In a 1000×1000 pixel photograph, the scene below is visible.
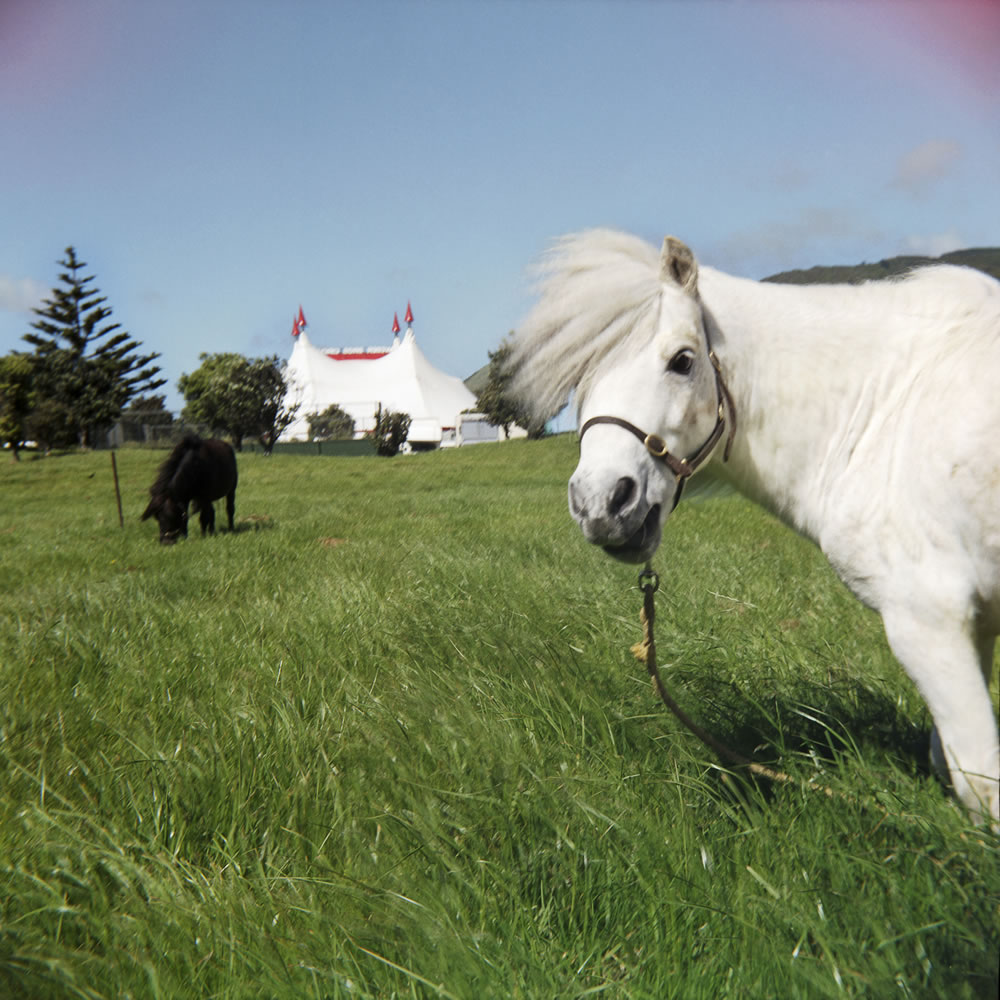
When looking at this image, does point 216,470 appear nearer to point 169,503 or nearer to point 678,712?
point 169,503

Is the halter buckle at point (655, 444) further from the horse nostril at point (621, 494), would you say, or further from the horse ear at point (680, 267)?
the horse ear at point (680, 267)

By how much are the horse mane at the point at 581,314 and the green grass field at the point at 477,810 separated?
0.70 m

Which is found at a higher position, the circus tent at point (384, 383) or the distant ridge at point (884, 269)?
the circus tent at point (384, 383)

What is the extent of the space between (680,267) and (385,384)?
3396 inches

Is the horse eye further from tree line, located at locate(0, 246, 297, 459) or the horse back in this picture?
tree line, located at locate(0, 246, 297, 459)

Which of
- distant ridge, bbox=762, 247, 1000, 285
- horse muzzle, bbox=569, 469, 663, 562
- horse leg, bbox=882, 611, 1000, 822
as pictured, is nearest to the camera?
horse leg, bbox=882, 611, 1000, 822

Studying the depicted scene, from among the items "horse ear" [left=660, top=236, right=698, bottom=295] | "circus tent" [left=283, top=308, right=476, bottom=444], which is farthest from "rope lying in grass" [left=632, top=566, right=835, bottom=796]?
"circus tent" [left=283, top=308, right=476, bottom=444]

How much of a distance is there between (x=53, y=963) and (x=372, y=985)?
62 centimetres

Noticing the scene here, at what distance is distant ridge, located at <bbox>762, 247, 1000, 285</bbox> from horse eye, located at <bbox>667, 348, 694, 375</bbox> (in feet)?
1.97

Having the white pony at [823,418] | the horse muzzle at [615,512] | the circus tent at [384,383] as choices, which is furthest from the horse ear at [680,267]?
the circus tent at [384,383]

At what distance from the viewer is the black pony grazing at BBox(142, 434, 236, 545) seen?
1053 centimetres

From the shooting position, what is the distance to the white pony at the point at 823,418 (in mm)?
1750

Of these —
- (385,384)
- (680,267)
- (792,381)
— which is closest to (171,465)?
(680,267)

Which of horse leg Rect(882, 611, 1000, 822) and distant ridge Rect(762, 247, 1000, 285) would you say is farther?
distant ridge Rect(762, 247, 1000, 285)
